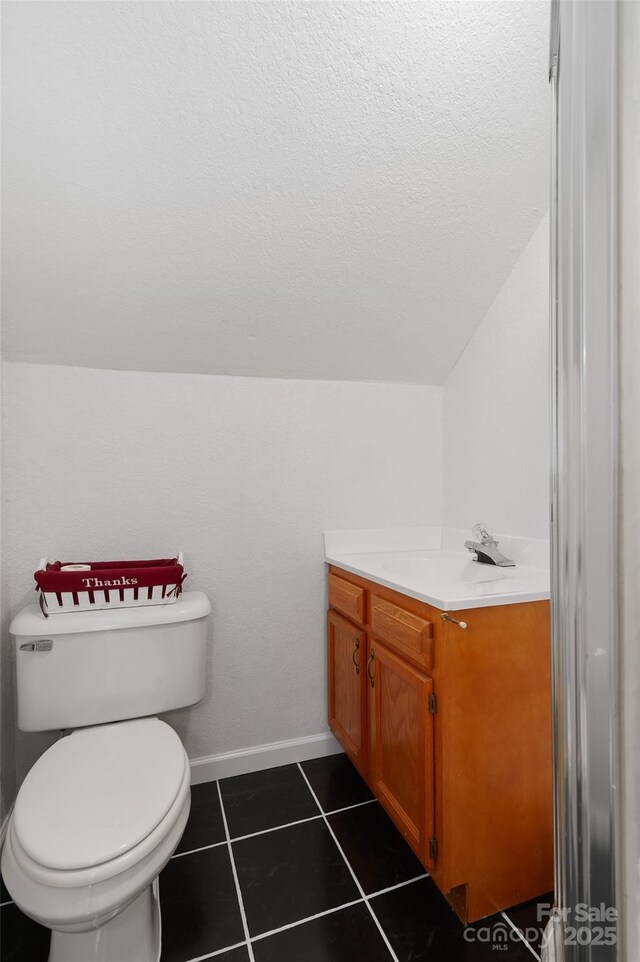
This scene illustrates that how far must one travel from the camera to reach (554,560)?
395mm

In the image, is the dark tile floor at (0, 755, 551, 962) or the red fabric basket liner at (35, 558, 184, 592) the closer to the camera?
the dark tile floor at (0, 755, 551, 962)

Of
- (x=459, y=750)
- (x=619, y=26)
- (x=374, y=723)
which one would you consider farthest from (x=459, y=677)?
(x=619, y=26)

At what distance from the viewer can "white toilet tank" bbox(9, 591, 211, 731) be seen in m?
1.48

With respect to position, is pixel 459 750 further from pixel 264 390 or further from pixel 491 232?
pixel 491 232

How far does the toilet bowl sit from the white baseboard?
56 cm

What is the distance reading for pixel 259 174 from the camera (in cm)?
136

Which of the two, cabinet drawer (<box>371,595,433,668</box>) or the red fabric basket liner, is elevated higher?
the red fabric basket liner

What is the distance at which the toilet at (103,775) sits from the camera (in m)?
0.98

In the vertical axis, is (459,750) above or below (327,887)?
above

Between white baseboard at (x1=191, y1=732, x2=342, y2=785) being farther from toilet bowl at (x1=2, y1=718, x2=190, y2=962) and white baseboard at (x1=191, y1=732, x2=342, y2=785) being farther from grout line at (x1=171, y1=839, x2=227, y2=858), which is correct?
toilet bowl at (x1=2, y1=718, x2=190, y2=962)

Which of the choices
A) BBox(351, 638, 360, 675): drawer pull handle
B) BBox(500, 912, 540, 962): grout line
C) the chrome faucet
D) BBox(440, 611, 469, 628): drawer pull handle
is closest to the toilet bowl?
BBox(351, 638, 360, 675): drawer pull handle

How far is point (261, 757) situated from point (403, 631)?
1024 mm

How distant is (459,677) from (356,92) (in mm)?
1530

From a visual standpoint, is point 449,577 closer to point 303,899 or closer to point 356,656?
point 356,656
